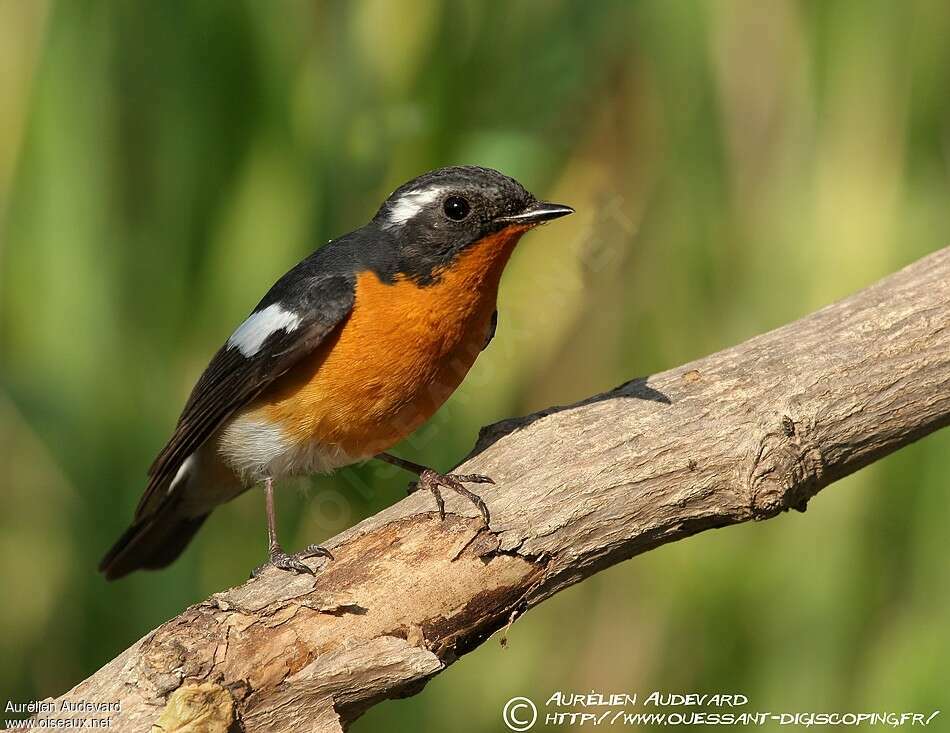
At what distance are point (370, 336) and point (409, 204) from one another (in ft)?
1.61

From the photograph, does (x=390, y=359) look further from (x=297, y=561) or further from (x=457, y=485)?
(x=297, y=561)

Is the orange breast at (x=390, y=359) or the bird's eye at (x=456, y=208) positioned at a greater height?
the bird's eye at (x=456, y=208)

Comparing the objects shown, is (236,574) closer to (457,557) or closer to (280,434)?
(280,434)

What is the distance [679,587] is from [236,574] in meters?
1.75

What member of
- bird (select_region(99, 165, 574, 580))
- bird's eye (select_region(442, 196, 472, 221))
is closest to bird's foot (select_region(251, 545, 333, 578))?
bird (select_region(99, 165, 574, 580))

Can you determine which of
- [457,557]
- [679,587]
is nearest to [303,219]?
[457,557]

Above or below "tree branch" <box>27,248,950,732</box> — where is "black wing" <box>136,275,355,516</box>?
above

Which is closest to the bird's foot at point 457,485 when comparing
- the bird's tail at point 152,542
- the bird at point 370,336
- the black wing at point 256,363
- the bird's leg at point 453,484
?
the bird's leg at point 453,484

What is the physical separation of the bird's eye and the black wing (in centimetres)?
40

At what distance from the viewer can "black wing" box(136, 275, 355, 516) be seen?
136 inches

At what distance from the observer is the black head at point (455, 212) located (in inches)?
134

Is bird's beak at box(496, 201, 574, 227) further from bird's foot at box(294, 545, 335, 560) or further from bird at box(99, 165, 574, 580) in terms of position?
bird's foot at box(294, 545, 335, 560)

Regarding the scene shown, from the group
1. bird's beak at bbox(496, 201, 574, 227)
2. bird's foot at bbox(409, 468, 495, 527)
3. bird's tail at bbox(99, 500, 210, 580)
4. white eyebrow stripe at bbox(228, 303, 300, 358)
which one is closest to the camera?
bird's foot at bbox(409, 468, 495, 527)

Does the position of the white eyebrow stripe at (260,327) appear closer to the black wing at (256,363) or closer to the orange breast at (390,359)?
the black wing at (256,363)
